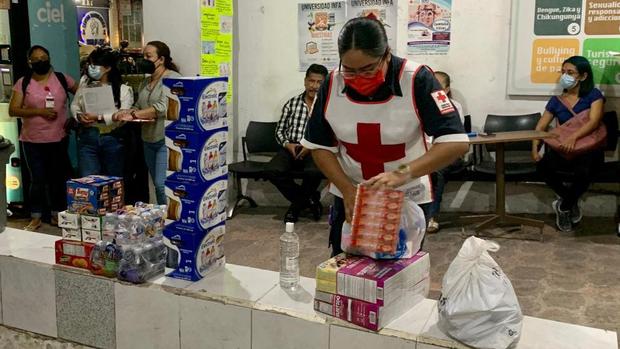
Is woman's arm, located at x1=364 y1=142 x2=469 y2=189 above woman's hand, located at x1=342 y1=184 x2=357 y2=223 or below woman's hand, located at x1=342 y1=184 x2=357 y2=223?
above

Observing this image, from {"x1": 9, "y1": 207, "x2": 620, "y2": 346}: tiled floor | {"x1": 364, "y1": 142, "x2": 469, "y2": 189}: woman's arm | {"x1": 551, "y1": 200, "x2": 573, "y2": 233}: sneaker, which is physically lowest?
{"x1": 9, "y1": 207, "x2": 620, "y2": 346}: tiled floor

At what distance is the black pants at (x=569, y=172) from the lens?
5070mm

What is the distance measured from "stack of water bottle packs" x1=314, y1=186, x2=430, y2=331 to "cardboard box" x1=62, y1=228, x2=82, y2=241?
108 centimetres

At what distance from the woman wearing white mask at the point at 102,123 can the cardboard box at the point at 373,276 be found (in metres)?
3.27

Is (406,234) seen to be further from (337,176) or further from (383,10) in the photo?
A: (383,10)

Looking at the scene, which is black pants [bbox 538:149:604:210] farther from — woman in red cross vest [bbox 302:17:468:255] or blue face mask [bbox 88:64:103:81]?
blue face mask [bbox 88:64:103:81]

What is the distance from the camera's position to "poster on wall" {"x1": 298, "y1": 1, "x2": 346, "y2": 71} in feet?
19.5

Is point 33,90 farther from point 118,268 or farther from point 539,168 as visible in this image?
point 539,168

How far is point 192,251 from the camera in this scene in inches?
96.3

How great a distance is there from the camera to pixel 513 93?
18.5 feet

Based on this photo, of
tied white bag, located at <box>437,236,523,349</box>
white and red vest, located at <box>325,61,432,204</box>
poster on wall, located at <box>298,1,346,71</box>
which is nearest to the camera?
tied white bag, located at <box>437,236,523,349</box>

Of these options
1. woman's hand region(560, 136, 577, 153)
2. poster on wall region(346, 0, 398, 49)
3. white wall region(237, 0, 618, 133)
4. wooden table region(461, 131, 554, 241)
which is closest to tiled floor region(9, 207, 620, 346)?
wooden table region(461, 131, 554, 241)

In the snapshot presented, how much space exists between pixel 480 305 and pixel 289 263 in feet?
2.62

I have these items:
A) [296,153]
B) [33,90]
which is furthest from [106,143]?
[296,153]
